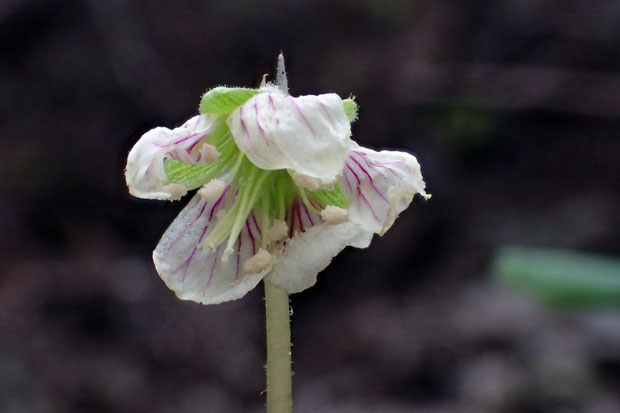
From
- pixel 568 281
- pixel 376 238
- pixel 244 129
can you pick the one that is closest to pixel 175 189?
pixel 244 129

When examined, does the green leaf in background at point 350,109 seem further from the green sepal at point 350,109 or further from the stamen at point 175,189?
the stamen at point 175,189

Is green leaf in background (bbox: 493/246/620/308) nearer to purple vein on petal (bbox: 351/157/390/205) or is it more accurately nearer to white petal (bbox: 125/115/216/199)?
purple vein on petal (bbox: 351/157/390/205)

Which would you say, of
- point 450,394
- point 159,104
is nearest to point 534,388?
point 450,394

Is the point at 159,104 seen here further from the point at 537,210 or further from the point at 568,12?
the point at 568,12

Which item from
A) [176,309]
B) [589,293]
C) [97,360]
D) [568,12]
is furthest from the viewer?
[568,12]

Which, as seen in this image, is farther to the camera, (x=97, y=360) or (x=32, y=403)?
(x=97, y=360)

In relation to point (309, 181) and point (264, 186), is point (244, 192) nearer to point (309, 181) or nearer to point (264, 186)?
point (264, 186)
